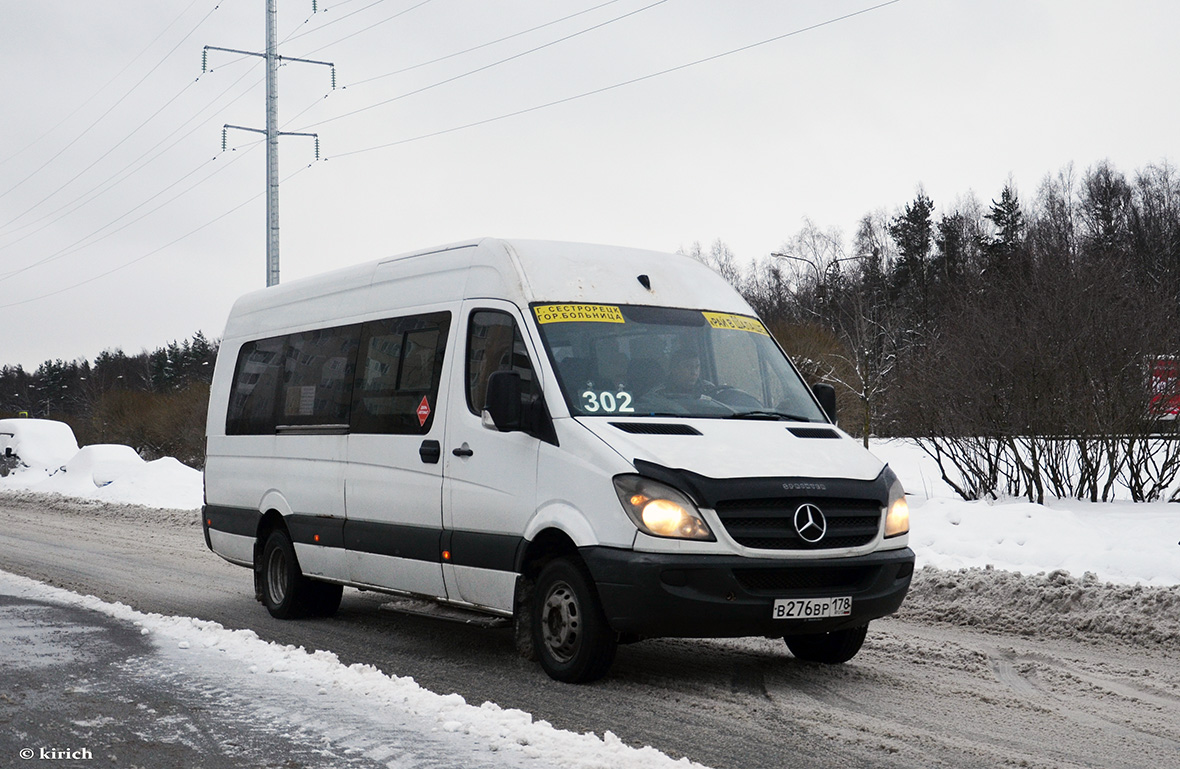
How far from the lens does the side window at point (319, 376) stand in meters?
8.62

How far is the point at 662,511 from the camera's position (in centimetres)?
596

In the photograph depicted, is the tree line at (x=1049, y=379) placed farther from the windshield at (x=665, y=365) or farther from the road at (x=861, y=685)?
the windshield at (x=665, y=365)

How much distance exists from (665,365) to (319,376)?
3159mm

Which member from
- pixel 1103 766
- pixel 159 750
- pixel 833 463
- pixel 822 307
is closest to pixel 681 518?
pixel 833 463

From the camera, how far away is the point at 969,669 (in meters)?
6.89

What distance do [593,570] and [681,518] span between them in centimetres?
54

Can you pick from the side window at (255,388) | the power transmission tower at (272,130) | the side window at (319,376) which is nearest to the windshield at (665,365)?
the side window at (319,376)

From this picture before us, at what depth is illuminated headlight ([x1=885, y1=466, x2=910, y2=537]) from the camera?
6562 mm

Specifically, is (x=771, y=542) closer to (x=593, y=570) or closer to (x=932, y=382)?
(x=593, y=570)

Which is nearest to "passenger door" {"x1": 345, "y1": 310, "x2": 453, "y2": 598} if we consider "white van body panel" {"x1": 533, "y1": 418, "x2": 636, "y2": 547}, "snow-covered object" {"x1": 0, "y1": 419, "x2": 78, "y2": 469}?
"white van body panel" {"x1": 533, "y1": 418, "x2": 636, "y2": 547}

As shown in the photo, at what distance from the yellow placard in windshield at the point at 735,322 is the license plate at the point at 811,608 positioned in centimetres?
200

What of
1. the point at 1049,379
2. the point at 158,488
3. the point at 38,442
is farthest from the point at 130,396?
the point at 1049,379

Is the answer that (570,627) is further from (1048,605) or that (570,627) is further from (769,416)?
(1048,605)

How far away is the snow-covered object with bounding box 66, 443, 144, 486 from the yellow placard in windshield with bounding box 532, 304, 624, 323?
21.5 metres
